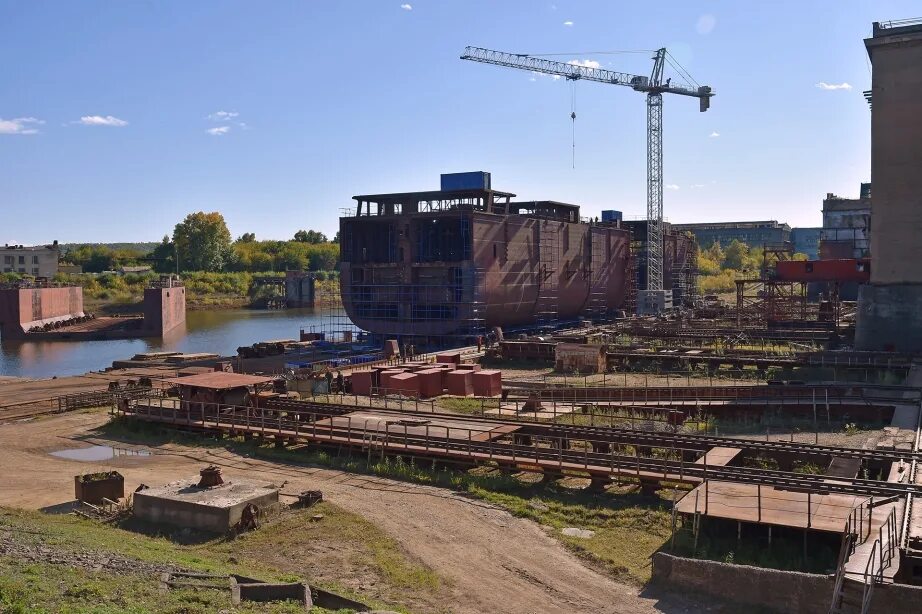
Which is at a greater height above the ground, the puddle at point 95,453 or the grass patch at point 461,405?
the grass patch at point 461,405

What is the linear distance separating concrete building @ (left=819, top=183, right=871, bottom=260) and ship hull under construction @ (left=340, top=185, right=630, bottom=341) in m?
30.9

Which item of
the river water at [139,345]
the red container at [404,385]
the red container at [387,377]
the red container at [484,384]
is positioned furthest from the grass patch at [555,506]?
the river water at [139,345]

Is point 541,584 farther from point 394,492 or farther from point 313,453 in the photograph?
point 313,453

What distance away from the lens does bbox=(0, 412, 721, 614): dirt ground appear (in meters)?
14.1

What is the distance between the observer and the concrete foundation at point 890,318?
4303 centimetres

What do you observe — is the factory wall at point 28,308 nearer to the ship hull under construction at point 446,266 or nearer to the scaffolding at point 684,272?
the ship hull under construction at point 446,266

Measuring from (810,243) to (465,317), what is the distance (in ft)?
416

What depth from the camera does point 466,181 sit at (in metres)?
60.5

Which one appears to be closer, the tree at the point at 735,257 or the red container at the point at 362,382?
the red container at the point at 362,382

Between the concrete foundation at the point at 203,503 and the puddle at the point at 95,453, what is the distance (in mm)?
7629

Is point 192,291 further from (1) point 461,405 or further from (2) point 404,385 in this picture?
(1) point 461,405

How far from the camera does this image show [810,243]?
6393 inches

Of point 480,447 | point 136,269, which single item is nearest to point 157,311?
point 136,269

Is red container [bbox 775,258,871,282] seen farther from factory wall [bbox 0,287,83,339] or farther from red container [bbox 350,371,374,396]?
factory wall [bbox 0,287,83,339]
